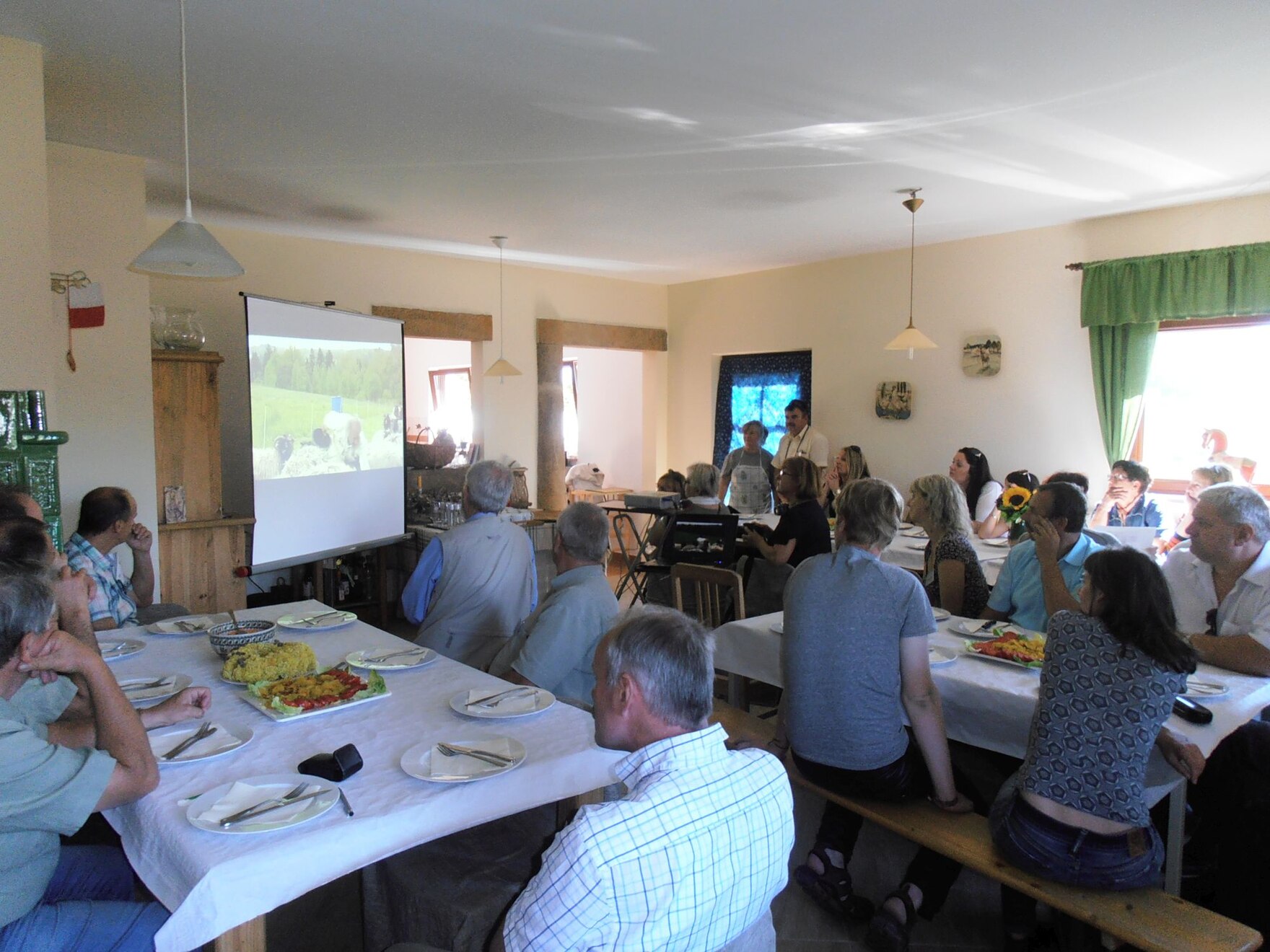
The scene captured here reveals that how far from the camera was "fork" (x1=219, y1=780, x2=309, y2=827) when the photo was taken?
145 cm

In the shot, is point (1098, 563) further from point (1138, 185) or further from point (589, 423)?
point (589, 423)

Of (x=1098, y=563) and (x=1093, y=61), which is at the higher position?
(x=1093, y=61)

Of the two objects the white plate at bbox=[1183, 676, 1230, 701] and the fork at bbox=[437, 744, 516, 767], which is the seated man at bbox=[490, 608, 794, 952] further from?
the white plate at bbox=[1183, 676, 1230, 701]

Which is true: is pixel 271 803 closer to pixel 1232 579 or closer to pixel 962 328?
pixel 1232 579

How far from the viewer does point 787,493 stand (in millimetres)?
4324

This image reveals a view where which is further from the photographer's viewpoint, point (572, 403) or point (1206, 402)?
point (572, 403)

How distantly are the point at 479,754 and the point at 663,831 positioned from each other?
698 millimetres

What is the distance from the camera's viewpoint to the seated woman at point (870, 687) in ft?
7.27

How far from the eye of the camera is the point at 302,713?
1.94m

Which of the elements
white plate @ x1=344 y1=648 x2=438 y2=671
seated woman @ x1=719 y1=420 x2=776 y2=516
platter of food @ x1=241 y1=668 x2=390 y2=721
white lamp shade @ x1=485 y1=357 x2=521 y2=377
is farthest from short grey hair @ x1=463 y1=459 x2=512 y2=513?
white lamp shade @ x1=485 y1=357 x2=521 y2=377

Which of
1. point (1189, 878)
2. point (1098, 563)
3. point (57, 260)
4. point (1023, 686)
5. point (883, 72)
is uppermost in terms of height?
point (883, 72)

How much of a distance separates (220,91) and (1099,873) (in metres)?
3.88

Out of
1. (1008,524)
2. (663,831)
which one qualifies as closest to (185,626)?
(663,831)

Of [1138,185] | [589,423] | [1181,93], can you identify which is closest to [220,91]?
[1181,93]
